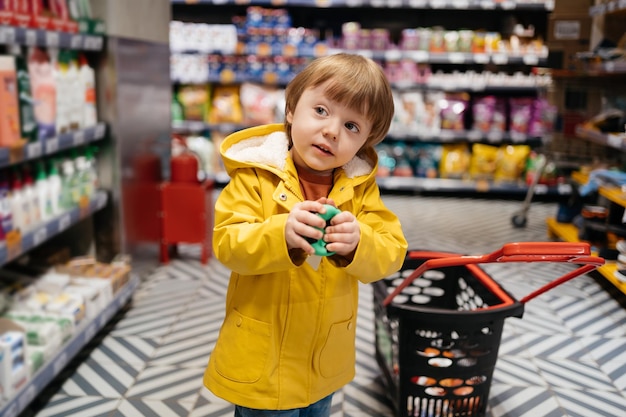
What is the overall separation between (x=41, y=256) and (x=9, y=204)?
903 millimetres

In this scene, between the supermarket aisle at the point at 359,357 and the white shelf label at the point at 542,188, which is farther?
the white shelf label at the point at 542,188

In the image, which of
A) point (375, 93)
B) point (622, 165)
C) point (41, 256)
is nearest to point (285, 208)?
point (375, 93)

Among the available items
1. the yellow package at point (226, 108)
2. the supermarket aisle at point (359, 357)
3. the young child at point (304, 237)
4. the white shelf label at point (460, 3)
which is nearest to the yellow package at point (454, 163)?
the white shelf label at point (460, 3)

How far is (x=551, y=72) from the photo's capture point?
469 centimetres

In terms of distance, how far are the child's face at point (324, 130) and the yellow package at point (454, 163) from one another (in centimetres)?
521

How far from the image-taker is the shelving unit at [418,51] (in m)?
6.21

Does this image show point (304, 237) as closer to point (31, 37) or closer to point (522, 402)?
point (522, 402)

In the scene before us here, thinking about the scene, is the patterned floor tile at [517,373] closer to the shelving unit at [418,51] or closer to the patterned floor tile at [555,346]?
the patterned floor tile at [555,346]

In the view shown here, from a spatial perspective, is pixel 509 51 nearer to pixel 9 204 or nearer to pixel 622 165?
pixel 622 165

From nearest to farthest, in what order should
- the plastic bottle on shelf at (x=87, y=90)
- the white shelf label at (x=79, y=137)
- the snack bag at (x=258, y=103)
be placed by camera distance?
the white shelf label at (x=79, y=137)
the plastic bottle on shelf at (x=87, y=90)
the snack bag at (x=258, y=103)

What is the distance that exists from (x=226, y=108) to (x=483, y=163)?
2675 millimetres

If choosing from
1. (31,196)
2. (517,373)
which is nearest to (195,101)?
(31,196)

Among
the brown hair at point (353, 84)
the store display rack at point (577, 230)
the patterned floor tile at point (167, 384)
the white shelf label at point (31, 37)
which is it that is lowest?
the patterned floor tile at point (167, 384)

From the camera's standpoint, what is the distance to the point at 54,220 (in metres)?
2.73
